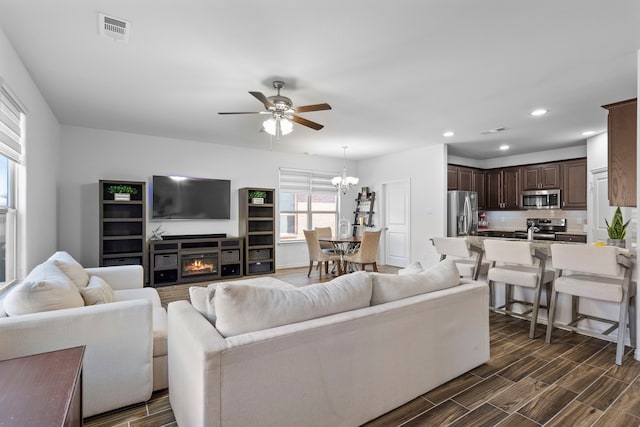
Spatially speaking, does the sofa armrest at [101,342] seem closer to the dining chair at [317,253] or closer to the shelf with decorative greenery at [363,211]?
the dining chair at [317,253]

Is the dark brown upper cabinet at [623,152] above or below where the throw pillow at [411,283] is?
above

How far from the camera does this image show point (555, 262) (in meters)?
2.87

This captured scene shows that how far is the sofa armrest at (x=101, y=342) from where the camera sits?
5.41ft

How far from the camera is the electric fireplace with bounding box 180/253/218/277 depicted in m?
5.44

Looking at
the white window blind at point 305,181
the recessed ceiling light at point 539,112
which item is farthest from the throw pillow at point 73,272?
the recessed ceiling light at point 539,112

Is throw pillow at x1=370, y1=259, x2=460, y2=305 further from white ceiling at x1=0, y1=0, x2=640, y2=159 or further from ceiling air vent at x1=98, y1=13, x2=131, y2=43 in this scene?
ceiling air vent at x1=98, y1=13, x2=131, y2=43

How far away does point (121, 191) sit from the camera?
16.1ft

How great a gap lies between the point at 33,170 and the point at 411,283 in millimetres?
3829

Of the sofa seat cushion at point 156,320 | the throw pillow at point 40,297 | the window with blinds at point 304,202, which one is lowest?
the sofa seat cushion at point 156,320

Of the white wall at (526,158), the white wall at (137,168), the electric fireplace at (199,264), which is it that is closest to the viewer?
the white wall at (137,168)

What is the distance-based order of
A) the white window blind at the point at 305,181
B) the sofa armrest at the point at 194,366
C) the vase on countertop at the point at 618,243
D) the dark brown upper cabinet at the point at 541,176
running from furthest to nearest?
the white window blind at the point at 305,181 < the dark brown upper cabinet at the point at 541,176 < the vase on countertop at the point at 618,243 < the sofa armrest at the point at 194,366

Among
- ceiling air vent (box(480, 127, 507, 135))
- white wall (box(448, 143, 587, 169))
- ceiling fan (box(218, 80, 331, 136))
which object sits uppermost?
ceiling air vent (box(480, 127, 507, 135))

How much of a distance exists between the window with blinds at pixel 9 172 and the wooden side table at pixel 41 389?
84.0 inches

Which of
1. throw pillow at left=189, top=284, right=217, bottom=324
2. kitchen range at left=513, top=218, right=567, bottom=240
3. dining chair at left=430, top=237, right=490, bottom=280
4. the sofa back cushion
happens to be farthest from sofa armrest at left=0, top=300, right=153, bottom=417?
kitchen range at left=513, top=218, right=567, bottom=240
